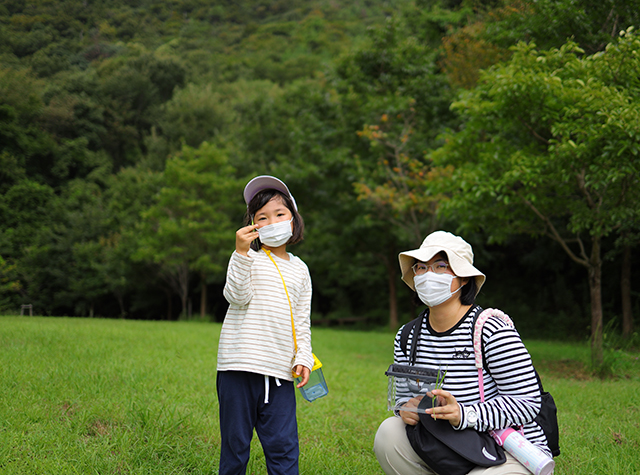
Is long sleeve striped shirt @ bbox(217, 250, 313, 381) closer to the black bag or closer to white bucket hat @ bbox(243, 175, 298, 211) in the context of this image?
white bucket hat @ bbox(243, 175, 298, 211)

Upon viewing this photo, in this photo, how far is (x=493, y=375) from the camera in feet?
7.06

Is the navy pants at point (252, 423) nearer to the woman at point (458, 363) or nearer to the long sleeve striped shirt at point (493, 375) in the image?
the woman at point (458, 363)

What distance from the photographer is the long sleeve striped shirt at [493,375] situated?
6.79 feet

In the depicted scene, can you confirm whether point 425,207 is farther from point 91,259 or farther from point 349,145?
point 91,259

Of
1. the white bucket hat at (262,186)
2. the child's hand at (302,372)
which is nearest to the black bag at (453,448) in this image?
the child's hand at (302,372)

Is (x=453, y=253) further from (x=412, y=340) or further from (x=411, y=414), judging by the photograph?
(x=411, y=414)

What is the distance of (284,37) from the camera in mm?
49281

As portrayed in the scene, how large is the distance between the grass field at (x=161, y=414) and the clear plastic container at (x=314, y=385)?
3.31 feet

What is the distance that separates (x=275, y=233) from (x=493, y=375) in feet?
4.11

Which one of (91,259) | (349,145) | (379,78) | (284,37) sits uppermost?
(284,37)

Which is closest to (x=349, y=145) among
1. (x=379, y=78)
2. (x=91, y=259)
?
(x=379, y=78)

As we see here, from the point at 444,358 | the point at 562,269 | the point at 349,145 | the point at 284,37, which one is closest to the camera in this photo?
the point at 444,358

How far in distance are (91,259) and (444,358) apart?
24486mm

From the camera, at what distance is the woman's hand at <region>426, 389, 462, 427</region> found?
2.05 m
